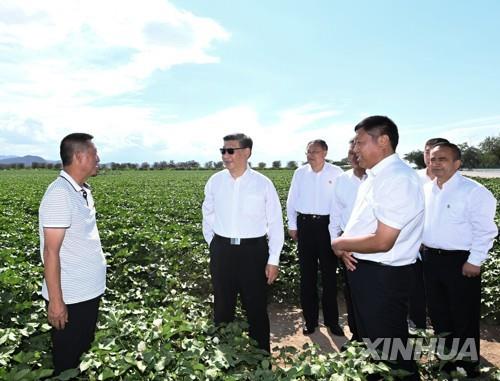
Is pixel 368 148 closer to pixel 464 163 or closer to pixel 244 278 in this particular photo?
pixel 244 278

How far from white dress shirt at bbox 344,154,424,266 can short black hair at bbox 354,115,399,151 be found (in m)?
0.14

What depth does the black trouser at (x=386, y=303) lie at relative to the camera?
2.88 metres

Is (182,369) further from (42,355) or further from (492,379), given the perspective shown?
(492,379)

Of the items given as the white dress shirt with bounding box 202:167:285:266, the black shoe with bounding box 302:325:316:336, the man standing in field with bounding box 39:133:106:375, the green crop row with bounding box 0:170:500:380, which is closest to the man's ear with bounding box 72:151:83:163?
the man standing in field with bounding box 39:133:106:375

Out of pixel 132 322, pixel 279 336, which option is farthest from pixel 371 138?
pixel 279 336

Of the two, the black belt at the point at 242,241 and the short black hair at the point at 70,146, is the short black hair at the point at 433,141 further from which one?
the short black hair at the point at 70,146

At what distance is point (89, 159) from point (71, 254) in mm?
678

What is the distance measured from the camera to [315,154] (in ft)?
16.5

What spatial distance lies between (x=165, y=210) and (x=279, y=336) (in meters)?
9.60

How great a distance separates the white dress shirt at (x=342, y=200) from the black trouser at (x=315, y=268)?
270 millimetres

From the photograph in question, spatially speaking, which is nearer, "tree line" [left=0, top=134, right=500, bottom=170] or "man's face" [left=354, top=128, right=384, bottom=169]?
"man's face" [left=354, top=128, right=384, bottom=169]

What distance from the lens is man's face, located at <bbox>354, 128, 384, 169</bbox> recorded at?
2.91m

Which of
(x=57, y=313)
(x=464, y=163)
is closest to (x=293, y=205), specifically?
(x=57, y=313)

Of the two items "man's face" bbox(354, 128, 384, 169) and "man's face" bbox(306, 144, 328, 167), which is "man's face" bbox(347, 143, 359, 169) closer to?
"man's face" bbox(306, 144, 328, 167)
